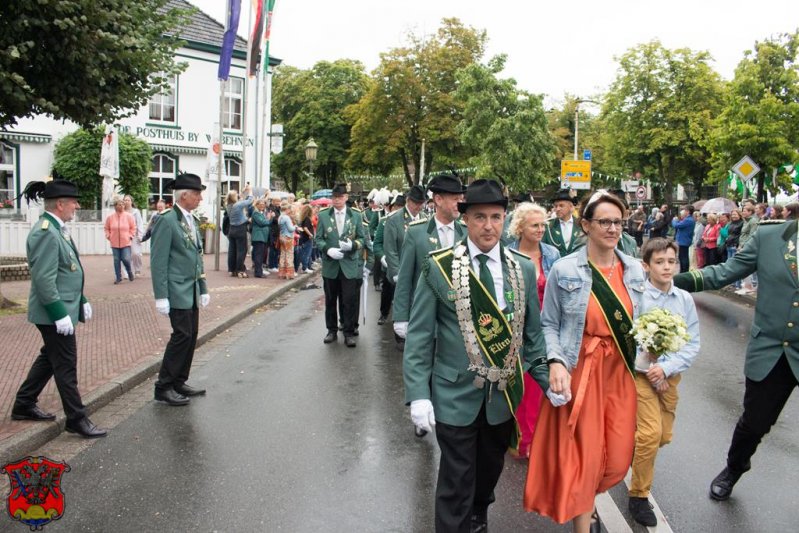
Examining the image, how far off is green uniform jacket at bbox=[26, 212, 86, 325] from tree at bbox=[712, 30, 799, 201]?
20.6 m

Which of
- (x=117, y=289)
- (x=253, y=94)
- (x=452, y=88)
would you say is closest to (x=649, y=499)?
(x=117, y=289)

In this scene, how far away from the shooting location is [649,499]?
450 centimetres

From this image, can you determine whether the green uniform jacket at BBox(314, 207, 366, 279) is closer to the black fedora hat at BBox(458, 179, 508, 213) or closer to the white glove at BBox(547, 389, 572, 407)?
the black fedora hat at BBox(458, 179, 508, 213)

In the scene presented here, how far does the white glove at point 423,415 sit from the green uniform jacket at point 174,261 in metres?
Answer: 3.79

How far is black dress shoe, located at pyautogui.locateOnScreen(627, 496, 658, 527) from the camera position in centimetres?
416

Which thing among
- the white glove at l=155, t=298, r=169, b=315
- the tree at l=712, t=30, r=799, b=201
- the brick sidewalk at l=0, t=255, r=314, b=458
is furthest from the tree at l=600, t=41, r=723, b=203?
the white glove at l=155, t=298, r=169, b=315

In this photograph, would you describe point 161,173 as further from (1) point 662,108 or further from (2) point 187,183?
(1) point 662,108

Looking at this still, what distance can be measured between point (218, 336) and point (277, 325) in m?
1.26

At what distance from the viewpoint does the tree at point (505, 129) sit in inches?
1314

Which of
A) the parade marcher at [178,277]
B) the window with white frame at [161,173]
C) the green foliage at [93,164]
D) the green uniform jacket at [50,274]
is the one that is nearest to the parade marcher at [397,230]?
the parade marcher at [178,277]

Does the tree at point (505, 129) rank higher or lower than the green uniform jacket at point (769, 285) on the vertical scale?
higher

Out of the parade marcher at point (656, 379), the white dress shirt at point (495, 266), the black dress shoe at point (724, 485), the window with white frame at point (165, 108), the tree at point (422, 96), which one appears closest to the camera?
the white dress shirt at point (495, 266)

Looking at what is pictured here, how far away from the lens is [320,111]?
58062 mm

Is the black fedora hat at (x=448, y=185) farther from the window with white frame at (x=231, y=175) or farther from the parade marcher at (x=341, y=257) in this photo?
the window with white frame at (x=231, y=175)
